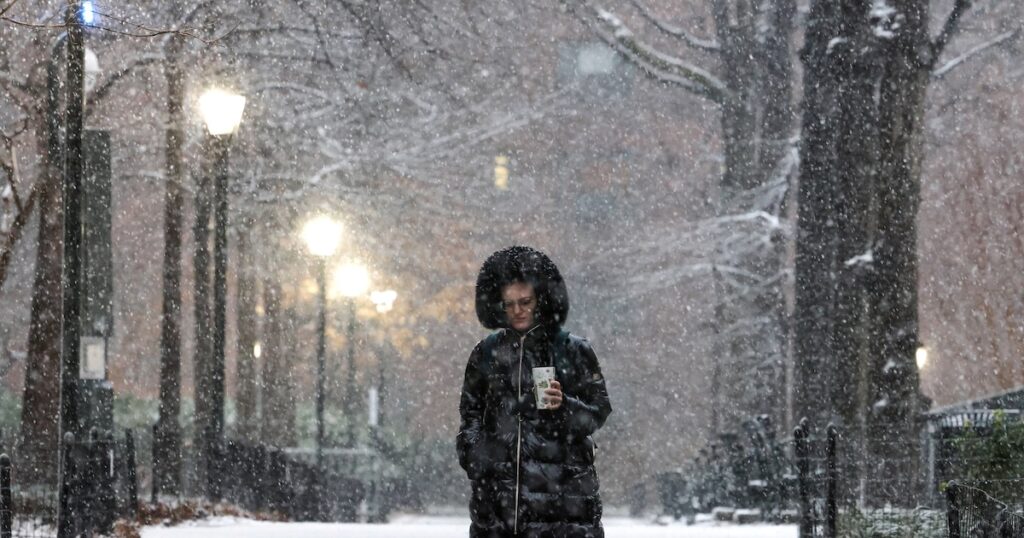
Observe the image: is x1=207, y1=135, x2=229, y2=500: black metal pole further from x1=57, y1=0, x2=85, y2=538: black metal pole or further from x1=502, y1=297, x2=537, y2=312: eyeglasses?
x1=502, y1=297, x2=537, y2=312: eyeglasses

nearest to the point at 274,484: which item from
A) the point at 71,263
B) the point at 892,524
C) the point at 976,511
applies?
the point at 71,263

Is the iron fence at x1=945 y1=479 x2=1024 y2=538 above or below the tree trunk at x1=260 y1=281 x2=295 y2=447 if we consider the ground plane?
below

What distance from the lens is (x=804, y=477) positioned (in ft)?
42.3

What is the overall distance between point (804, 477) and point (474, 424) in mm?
6163

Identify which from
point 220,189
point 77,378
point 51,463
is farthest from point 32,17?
point 77,378

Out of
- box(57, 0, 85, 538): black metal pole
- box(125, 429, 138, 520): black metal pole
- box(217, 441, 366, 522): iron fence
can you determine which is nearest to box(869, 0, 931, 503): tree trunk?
box(125, 429, 138, 520): black metal pole

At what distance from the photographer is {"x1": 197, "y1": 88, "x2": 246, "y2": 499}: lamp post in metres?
18.9

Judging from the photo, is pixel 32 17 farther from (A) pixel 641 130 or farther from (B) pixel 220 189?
(A) pixel 641 130

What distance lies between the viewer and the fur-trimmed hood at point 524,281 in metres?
7.29

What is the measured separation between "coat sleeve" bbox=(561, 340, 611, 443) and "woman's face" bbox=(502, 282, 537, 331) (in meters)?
0.26

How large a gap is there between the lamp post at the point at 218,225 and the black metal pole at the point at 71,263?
4.85 m

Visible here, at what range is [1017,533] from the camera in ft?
29.3

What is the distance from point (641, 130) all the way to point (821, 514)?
3971cm

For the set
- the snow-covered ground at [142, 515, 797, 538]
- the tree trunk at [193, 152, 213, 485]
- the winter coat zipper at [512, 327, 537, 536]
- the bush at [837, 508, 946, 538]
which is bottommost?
the snow-covered ground at [142, 515, 797, 538]
